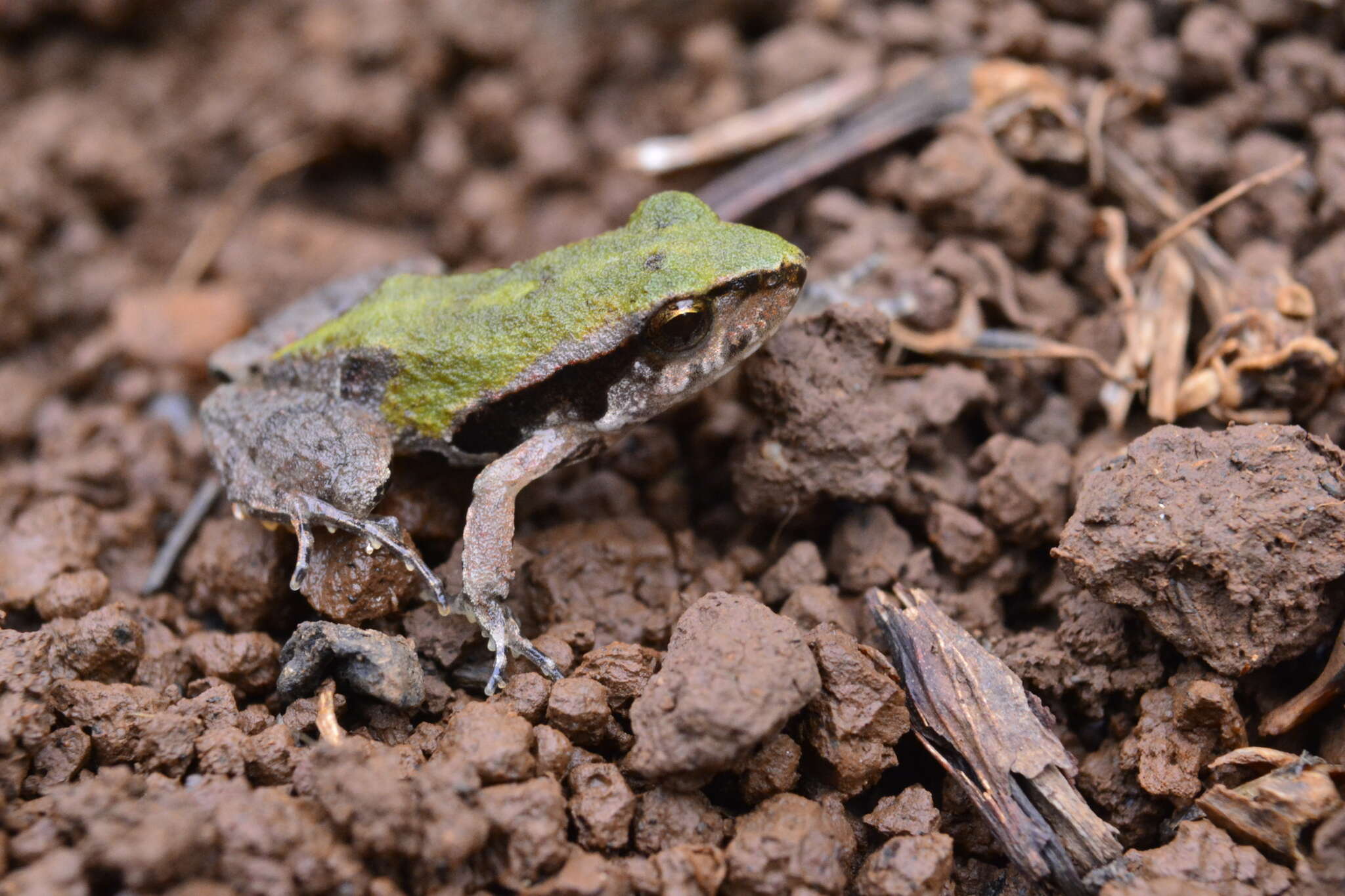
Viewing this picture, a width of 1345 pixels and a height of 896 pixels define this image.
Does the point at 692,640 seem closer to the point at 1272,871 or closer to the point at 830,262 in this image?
the point at 1272,871

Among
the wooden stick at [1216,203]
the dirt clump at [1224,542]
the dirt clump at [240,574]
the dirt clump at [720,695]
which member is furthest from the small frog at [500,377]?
the wooden stick at [1216,203]

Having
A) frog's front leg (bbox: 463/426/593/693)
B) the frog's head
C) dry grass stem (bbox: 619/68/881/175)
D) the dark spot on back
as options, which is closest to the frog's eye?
the frog's head

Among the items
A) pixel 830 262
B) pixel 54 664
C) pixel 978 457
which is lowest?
pixel 54 664

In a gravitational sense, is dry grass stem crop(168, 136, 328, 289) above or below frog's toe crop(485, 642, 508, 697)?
above

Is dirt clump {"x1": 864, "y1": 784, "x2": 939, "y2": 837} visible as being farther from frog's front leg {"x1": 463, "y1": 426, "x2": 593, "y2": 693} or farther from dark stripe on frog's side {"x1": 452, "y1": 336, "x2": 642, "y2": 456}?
dark stripe on frog's side {"x1": 452, "y1": 336, "x2": 642, "y2": 456}

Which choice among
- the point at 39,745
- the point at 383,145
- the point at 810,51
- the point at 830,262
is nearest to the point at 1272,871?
the point at 830,262

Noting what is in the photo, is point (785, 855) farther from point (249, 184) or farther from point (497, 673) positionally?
point (249, 184)
